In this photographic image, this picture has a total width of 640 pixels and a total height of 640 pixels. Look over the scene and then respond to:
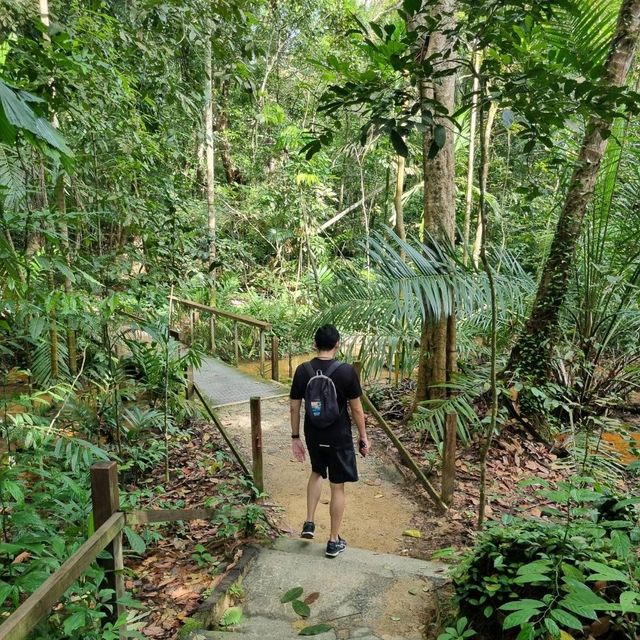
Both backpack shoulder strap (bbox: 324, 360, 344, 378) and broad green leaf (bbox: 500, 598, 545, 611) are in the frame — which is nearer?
broad green leaf (bbox: 500, 598, 545, 611)

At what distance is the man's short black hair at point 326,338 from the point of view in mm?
2799

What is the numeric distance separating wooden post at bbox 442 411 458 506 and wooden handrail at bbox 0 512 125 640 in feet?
7.24

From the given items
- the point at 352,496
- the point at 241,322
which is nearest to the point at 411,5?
the point at 352,496

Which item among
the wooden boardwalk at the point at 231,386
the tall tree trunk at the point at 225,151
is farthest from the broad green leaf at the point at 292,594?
the tall tree trunk at the point at 225,151

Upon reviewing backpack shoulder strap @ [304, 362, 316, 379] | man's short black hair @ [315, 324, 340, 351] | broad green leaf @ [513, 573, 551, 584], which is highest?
man's short black hair @ [315, 324, 340, 351]

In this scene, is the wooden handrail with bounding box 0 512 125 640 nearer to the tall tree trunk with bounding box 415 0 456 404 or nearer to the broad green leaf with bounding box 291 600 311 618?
the broad green leaf with bounding box 291 600 311 618

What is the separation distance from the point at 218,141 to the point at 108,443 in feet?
28.6

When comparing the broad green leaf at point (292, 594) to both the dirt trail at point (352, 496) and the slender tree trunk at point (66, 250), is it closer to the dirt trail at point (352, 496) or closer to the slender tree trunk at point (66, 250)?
the dirt trail at point (352, 496)

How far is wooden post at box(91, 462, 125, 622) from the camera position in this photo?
5.98 ft

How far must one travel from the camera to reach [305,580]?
8.46ft

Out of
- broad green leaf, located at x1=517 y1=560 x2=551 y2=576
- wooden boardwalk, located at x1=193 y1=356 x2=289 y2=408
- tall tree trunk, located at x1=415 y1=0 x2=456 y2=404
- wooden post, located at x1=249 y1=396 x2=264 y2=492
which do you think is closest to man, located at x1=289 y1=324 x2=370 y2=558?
wooden post, located at x1=249 y1=396 x2=264 y2=492

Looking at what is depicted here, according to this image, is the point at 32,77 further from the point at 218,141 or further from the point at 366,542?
the point at 218,141

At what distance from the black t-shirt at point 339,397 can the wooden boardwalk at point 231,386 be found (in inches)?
107

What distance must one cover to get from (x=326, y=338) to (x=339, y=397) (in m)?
0.34
